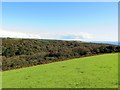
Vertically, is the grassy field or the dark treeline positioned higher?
the grassy field

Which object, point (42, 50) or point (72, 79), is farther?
point (42, 50)

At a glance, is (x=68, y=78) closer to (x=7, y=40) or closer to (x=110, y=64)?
(x=110, y=64)

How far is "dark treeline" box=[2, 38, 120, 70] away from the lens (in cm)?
3581

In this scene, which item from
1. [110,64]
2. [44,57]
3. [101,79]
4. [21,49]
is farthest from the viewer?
[21,49]

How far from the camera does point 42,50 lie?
157 feet

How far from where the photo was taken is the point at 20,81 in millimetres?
17500

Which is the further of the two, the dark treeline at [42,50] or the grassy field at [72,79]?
the dark treeline at [42,50]

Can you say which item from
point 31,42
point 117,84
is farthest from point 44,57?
point 117,84

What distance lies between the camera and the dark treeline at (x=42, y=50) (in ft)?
117

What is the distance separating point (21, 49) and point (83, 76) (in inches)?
1177

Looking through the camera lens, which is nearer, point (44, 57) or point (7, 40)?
point (44, 57)

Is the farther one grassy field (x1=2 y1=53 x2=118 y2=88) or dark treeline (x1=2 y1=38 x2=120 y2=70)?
dark treeline (x1=2 y1=38 x2=120 y2=70)

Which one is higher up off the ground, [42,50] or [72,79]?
[72,79]

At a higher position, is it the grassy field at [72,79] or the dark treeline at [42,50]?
the grassy field at [72,79]
